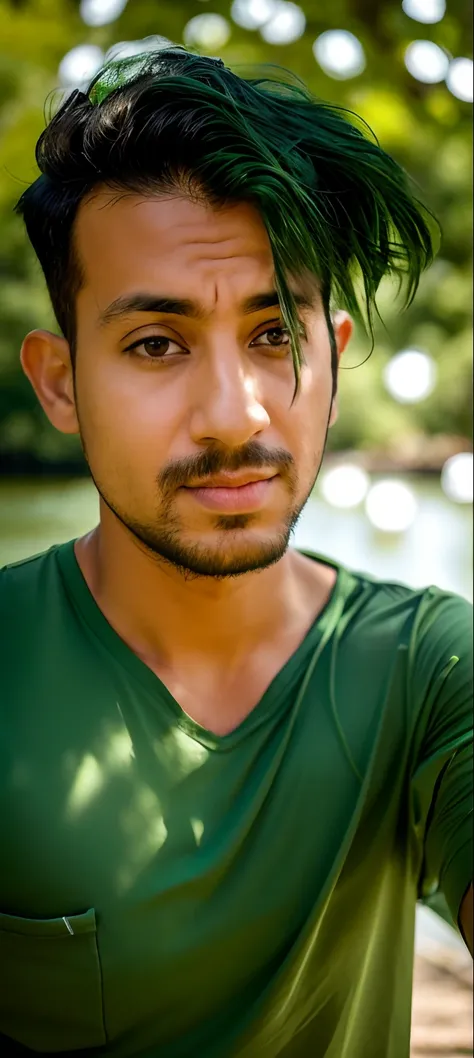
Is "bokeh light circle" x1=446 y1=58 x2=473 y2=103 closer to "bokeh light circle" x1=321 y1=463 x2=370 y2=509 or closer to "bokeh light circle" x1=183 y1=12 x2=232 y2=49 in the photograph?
"bokeh light circle" x1=183 y1=12 x2=232 y2=49

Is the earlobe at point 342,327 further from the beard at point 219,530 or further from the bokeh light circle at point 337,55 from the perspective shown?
the bokeh light circle at point 337,55

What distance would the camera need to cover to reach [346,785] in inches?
47.4

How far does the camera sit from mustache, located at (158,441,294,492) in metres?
1.05

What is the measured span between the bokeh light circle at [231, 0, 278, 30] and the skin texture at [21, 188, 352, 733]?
44.2 inches

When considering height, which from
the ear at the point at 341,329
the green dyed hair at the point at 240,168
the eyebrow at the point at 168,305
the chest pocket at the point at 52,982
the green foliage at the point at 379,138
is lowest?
the chest pocket at the point at 52,982

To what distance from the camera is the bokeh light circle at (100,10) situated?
1.97 meters

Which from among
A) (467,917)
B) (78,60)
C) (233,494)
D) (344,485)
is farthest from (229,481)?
(344,485)

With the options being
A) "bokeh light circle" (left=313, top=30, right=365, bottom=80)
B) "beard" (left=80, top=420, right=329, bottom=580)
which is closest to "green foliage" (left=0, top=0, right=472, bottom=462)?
"bokeh light circle" (left=313, top=30, right=365, bottom=80)

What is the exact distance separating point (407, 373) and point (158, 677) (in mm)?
1334

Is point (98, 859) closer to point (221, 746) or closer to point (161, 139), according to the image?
point (221, 746)

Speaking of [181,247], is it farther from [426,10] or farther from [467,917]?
[426,10]

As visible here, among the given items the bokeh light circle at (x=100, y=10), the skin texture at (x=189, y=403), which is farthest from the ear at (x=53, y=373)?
the bokeh light circle at (x=100, y=10)

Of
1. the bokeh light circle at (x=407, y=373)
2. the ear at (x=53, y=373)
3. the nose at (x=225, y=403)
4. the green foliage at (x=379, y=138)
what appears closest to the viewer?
the nose at (x=225, y=403)

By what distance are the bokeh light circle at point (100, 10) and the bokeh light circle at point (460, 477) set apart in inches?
48.4
